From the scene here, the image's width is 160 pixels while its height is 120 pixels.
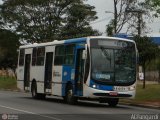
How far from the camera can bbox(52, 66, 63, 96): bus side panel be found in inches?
1141

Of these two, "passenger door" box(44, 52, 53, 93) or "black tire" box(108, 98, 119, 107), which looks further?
"passenger door" box(44, 52, 53, 93)

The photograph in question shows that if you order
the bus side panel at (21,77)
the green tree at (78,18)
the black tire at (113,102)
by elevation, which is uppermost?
the green tree at (78,18)

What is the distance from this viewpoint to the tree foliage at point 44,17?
64.3m

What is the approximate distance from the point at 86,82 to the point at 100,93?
83cm

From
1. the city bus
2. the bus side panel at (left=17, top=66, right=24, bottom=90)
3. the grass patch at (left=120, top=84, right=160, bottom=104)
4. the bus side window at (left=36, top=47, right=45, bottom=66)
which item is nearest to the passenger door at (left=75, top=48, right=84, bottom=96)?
the city bus

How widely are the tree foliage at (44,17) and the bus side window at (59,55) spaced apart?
111 feet

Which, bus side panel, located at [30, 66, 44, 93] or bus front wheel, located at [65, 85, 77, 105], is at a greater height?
bus side panel, located at [30, 66, 44, 93]

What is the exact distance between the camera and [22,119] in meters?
18.4

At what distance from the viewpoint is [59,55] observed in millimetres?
29484

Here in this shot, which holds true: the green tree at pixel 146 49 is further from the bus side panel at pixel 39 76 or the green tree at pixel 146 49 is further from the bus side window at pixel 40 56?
the bus side panel at pixel 39 76

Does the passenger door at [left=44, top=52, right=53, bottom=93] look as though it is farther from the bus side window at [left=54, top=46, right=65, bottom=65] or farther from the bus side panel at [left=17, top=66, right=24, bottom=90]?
the bus side panel at [left=17, top=66, right=24, bottom=90]

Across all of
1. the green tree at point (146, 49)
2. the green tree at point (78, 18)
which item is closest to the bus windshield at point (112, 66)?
the green tree at point (146, 49)

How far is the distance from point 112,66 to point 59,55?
4385 mm

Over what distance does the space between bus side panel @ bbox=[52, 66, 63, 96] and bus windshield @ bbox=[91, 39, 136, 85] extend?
11.4 ft
